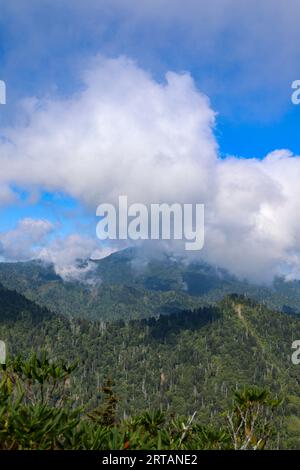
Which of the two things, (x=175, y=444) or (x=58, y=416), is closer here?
(x=58, y=416)

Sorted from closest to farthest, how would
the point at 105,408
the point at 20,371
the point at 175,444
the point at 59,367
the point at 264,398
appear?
the point at 175,444
the point at 59,367
the point at 20,371
the point at 264,398
the point at 105,408

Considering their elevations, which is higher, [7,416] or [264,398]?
[7,416]

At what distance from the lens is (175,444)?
37.0 meters

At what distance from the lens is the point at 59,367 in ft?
153

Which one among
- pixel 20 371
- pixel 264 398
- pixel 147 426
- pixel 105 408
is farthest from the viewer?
pixel 105 408

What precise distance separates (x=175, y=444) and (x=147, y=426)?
2515cm
